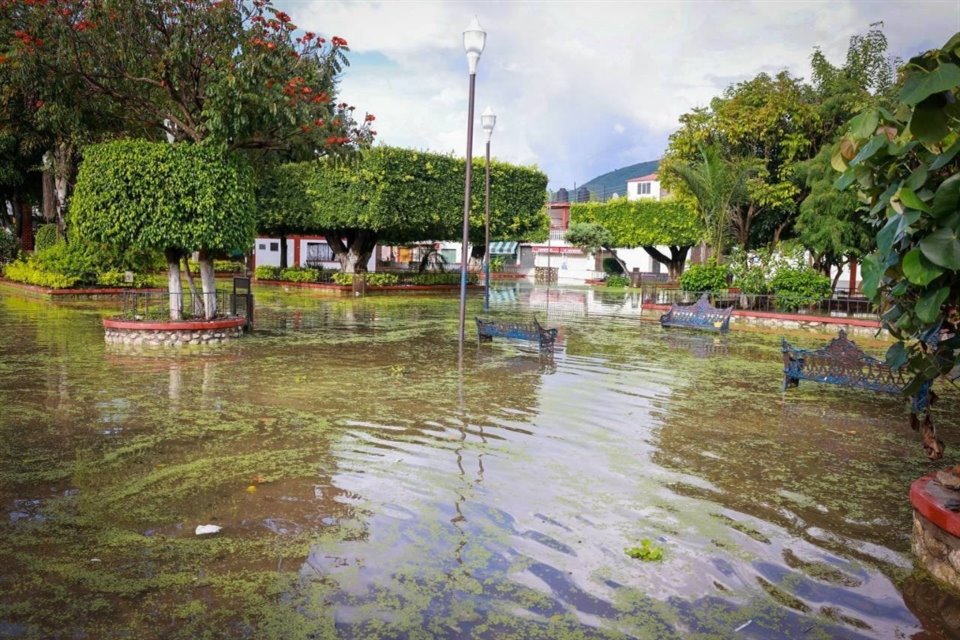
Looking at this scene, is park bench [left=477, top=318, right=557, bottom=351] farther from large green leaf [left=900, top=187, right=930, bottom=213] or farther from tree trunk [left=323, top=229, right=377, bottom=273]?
tree trunk [left=323, top=229, right=377, bottom=273]

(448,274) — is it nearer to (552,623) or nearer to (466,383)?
(466,383)

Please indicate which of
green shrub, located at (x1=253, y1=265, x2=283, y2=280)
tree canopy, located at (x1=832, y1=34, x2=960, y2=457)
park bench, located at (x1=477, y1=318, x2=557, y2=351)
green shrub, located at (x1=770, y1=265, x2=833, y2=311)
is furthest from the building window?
tree canopy, located at (x1=832, y1=34, x2=960, y2=457)

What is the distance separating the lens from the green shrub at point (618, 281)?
45656mm

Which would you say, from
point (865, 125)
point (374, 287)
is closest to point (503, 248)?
point (374, 287)

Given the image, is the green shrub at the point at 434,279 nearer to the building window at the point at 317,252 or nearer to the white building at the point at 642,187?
the building window at the point at 317,252

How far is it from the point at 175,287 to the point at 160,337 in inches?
52.7

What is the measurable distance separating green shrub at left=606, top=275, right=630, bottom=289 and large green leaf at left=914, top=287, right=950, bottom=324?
41.6m

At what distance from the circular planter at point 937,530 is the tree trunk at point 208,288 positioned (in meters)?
13.4

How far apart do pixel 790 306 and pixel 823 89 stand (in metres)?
12.3

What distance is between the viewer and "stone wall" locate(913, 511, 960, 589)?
463 centimetres

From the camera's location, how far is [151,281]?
27.4m

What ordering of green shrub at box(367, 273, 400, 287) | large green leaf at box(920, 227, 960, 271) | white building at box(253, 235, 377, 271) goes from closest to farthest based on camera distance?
large green leaf at box(920, 227, 960, 271) < green shrub at box(367, 273, 400, 287) < white building at box(253, 235, 377, 271)

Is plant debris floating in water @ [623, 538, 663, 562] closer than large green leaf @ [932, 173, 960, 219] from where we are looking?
No

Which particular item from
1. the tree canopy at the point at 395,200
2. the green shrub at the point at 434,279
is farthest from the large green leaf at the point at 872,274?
the green shrub at the point at 434,279
